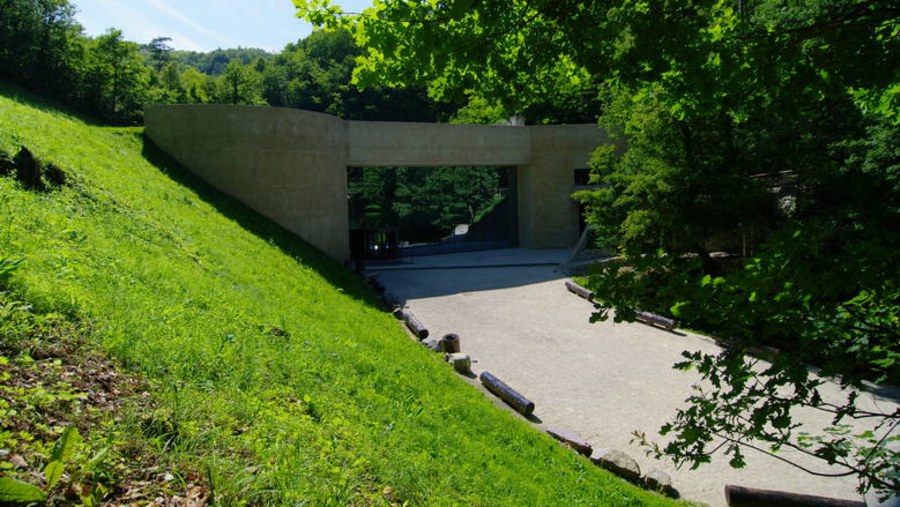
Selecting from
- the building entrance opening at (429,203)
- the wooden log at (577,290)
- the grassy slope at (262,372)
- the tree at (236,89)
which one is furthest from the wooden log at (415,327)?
the tree at (236,89)

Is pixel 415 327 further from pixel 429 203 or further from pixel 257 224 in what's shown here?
pixel 429 203

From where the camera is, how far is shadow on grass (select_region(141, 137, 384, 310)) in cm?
1662

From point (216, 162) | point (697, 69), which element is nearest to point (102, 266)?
point (697, 69)

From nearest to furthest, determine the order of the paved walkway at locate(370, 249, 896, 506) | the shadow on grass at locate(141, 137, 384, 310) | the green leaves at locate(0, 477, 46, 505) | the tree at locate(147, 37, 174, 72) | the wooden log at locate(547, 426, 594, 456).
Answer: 1. the green leaves at locate(0, 477, 46, 505)
2. the paved walkway at locate(370, 249, 896, 506)
3. the wooden log at locate(547, 426, 594, 456)
4. the shadow on grass at locate(141, 137, 384, 310)
5. the tree at locate(147, 37, 174, 72)

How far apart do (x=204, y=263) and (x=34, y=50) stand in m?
20.2

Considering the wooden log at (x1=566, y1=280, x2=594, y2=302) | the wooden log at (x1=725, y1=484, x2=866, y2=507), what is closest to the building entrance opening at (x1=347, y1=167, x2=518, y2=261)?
the wooden log at (x1=566, y1=280, x2=594, y2=302)

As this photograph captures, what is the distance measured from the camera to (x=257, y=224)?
1773 centimetres

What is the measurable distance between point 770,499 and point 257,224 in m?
15.0

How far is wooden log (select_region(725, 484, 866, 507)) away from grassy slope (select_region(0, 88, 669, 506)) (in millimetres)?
1202

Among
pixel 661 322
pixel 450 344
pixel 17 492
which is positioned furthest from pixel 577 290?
pixel 17 492

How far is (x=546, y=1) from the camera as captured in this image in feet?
11.1

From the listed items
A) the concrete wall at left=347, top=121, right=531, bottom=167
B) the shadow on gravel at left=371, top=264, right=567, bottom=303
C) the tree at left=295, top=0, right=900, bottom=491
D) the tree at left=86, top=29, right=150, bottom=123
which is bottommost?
the shadow on gravel at left=371, top=264, right=567, bottom=303

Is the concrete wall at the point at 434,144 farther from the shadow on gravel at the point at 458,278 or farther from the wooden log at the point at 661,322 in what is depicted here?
the wooden log at the point at 661,322

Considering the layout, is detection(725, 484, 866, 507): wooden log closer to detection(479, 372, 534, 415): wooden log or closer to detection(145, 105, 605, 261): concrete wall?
detection(479, 372, 534, 415): wooden log
